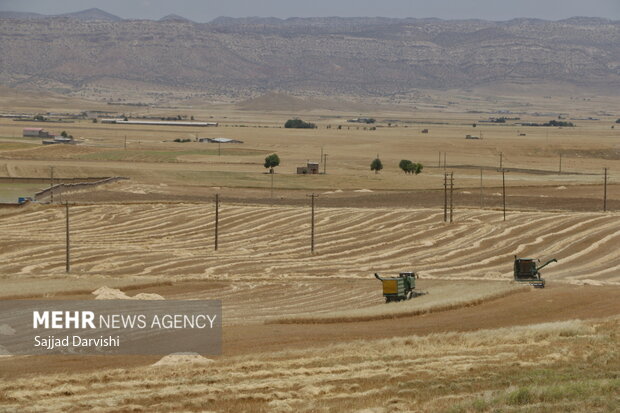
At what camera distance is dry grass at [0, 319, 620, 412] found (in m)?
21.5

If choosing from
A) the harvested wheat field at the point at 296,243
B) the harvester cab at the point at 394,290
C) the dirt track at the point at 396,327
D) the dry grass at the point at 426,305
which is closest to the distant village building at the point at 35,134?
the harvested wheat field at the point at 296,243

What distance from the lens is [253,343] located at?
3012cm

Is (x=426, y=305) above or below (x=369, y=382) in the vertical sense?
below

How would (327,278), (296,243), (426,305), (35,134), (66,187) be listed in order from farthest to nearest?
(35,134) < (66,187) < (296,243) < (327,278) < (426,305)

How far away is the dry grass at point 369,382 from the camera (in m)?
21.5

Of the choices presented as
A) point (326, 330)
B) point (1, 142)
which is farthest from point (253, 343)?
point (1, 142)

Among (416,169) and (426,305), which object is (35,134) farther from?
(426,305)

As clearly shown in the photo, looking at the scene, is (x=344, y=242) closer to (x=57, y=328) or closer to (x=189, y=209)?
(x=189, y=209)

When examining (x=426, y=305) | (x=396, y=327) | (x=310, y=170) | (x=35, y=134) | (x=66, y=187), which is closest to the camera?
(x=396, y=327)

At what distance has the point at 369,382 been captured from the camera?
23.7 m

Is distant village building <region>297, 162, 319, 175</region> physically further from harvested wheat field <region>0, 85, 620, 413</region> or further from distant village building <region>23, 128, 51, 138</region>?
distant village building <region>23, 128, 51, 138</region>

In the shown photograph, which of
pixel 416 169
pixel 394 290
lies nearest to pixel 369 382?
pixel 394 290

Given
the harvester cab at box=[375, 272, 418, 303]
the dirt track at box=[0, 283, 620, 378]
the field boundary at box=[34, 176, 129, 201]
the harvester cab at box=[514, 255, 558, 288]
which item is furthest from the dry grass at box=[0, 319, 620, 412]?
the field boundary at box=[34, 176, 129, 201]

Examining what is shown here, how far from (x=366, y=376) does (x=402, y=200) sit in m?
69.6
